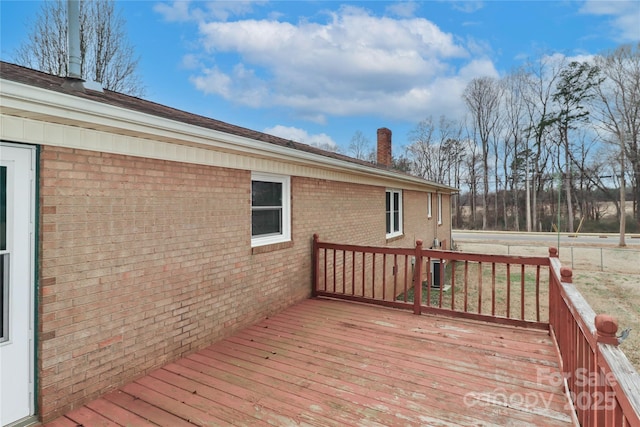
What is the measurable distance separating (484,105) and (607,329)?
112 feet

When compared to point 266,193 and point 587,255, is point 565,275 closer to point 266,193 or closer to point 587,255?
point 266,193

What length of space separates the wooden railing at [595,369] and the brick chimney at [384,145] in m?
12.5

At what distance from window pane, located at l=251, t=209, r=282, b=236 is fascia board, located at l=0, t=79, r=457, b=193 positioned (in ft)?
2.96

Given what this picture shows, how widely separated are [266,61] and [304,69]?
206 cm

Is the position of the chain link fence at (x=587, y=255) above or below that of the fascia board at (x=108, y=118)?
below

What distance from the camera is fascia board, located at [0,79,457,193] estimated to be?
212 cm

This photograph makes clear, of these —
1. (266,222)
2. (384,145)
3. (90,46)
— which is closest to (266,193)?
(266,222)

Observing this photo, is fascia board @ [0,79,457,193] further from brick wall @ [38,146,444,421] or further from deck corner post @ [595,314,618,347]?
deck corner post @ [595,314,618,347]

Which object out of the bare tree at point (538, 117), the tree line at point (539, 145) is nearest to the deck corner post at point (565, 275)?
the tree line at point (539, 145)

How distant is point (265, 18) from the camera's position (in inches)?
407

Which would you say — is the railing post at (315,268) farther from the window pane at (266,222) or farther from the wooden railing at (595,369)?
the wooden railing at (595,369)

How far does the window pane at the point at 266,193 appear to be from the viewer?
4.82m

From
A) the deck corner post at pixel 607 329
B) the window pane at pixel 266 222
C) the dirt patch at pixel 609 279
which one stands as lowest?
the dirt patch at pixel 609 279

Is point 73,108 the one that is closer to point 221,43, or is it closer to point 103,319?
point 103,319
